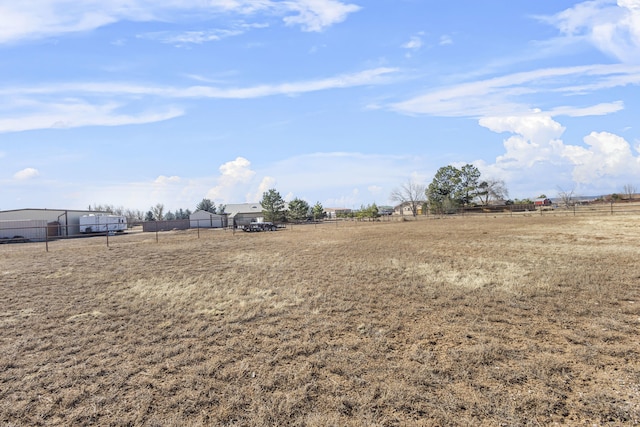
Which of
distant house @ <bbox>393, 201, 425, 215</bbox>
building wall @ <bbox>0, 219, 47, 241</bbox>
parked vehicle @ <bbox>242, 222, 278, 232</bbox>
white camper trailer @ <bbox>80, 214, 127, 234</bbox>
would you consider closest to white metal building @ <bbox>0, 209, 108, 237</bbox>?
white camper trailer @ <bbox>80, 214, 127, 234</bbox>

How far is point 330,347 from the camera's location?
584 centimetres

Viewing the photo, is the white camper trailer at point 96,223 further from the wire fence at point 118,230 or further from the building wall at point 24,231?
the building wall at point 24,231

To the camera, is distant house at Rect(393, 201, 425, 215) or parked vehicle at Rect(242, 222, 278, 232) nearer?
parked vehicle at Rect(242, 222, 278, 232)

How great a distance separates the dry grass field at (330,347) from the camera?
13.5 feet

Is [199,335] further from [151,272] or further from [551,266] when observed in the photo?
[551,266]

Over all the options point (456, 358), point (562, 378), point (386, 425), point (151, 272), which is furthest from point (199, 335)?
point (151, 272)

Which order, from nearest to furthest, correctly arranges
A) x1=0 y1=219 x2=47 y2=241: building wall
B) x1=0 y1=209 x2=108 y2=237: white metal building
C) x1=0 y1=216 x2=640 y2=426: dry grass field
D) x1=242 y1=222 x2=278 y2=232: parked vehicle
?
x1=0 y1=216 x2=640 y2=426: dry grass field, x1=0 y1=219 x2=47 y2=241: building wall, x1=242 y1=222 x2=278 y2=232: parked vehicle, x1=0 y1=209 x2=108 y2=237: white metal building

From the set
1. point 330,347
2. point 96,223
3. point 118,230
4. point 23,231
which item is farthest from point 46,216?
point 330,347

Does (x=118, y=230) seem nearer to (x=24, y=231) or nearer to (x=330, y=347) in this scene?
(x=24, y=231)

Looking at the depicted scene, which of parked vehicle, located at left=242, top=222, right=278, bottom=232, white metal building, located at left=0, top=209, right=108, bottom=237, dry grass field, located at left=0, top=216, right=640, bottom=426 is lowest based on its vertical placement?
dry grass field, located at left=0, top=216, right=640, bottom=426

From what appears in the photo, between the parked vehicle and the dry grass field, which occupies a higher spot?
the parked vehicle

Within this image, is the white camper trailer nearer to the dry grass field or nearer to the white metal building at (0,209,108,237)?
the white metal building at (0,209,108,237)

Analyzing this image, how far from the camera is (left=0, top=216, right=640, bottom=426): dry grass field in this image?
4.11 metres

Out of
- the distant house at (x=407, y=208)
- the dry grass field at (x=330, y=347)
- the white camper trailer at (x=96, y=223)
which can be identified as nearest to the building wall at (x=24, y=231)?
the white camper trailer at (x=96, y=223)
